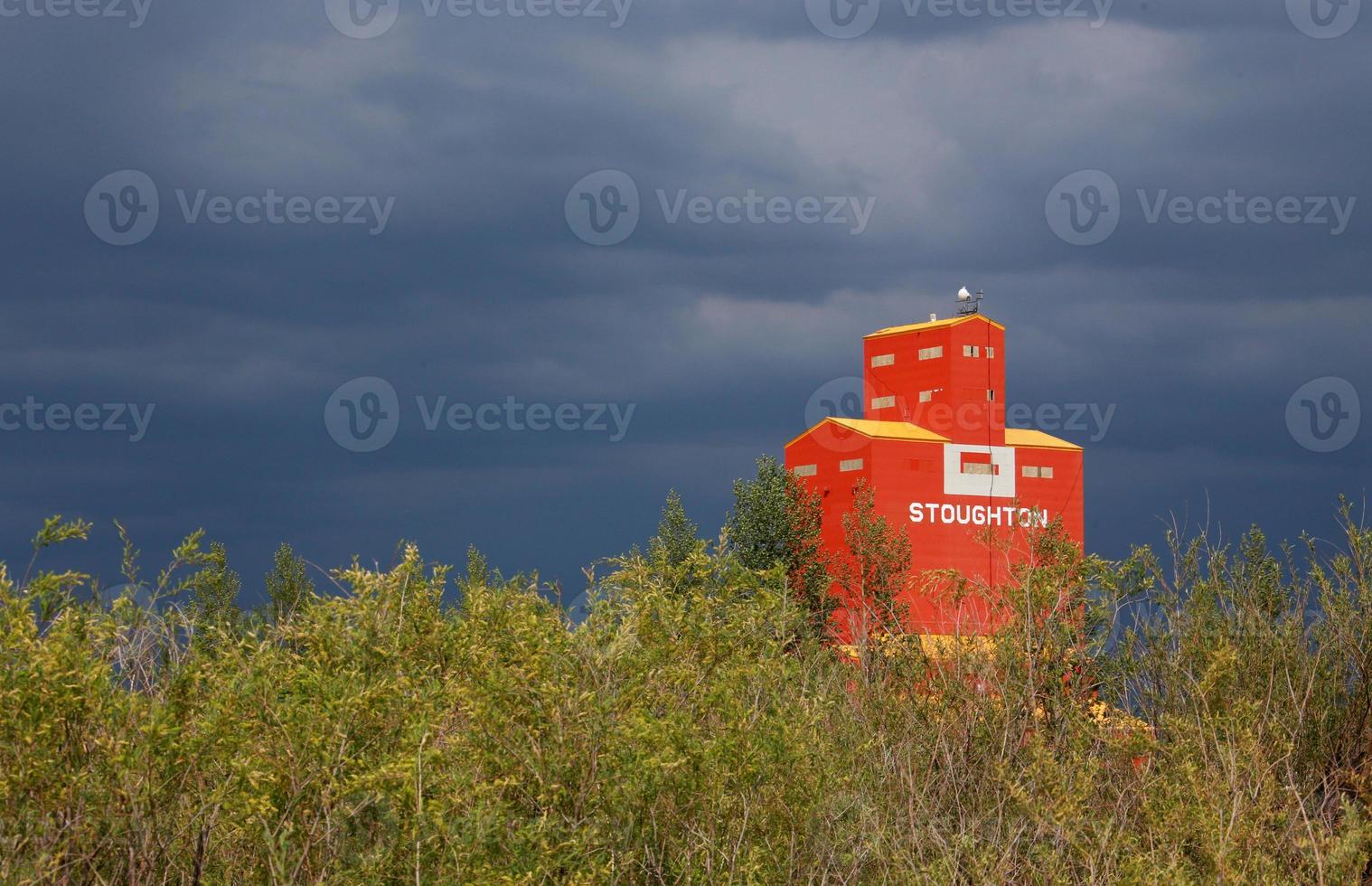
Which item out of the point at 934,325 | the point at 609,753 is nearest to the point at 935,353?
the point at 934,325

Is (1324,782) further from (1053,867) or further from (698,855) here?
(698,855)

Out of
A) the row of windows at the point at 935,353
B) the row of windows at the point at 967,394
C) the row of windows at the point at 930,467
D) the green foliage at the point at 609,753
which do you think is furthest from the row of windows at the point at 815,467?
the green foliage at the point at 609,753

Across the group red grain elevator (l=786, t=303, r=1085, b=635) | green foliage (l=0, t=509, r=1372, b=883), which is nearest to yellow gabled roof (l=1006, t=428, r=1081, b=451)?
red grain elevator (l=786, t=303, r=1085, b=635)

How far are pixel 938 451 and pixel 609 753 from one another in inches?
1755

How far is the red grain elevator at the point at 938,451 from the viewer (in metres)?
48.4

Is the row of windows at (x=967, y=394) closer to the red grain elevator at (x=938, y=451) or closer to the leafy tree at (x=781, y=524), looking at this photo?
the red grain elevator at (x=938, y=451)

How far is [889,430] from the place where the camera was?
1918 inches

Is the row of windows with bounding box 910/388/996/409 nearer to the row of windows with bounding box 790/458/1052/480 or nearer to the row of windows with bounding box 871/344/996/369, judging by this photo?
the row of windows with bounding box 871/344/996/369

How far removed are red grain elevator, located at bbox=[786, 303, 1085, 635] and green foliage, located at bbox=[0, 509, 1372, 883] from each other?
39068 millimetres

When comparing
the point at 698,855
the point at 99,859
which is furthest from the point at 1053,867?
the point at 99,859

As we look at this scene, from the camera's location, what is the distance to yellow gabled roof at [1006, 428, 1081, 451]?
51719 mm

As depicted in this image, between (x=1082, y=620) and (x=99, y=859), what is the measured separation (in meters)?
7.38

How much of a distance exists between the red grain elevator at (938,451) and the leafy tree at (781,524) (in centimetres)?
71

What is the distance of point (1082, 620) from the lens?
1023 cm
